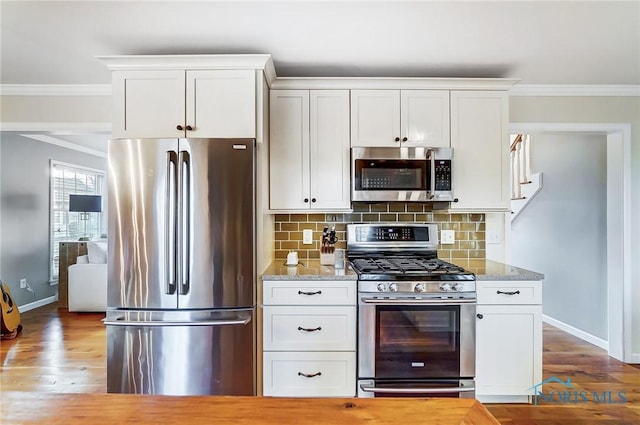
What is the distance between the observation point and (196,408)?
84 cm

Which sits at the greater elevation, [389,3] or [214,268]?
[389,3]

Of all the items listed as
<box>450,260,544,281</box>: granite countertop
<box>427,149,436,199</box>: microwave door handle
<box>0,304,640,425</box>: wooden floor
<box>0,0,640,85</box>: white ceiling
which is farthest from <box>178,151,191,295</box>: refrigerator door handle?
<box>450,260,544,281</box>: granite countertop

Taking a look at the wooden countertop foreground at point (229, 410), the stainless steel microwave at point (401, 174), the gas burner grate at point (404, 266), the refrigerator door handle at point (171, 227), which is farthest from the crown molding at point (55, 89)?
the wooden countertop foreground at point (229, 410)

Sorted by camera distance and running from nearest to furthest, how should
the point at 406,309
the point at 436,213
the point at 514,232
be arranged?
the point at 406,309, the point at 436,213, the point at 514,232

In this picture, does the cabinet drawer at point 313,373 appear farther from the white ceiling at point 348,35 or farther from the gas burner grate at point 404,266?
the white ceiling at point 348,35

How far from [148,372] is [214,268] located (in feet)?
2.42

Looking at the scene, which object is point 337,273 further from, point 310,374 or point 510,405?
point 510,405

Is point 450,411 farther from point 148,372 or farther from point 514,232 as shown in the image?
point 514,232

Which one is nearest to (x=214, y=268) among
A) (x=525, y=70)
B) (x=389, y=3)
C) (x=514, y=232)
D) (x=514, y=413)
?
(x=389, y=3)

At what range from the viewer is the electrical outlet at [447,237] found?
9.60ft

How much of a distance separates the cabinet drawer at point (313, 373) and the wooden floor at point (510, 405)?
40.3 inches

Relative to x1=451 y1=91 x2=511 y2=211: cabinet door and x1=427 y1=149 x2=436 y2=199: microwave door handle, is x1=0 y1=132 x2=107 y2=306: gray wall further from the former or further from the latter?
x1=451 y1=91 x2=511 y2=211: cabinet door

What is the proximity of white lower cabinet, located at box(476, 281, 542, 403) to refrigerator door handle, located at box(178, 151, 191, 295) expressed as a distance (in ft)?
6.18

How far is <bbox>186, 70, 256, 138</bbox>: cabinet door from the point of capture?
7.15 ft
